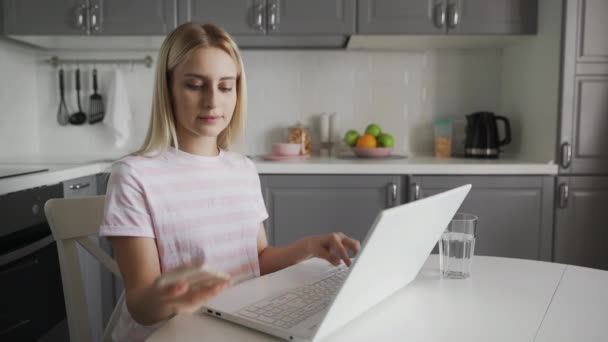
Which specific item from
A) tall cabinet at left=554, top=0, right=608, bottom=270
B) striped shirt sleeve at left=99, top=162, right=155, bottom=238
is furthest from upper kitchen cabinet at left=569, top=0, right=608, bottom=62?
striped shirt sleeve at left=99, top=162, right=155, bottom=238

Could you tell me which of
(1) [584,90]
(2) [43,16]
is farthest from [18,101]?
(1) [584,90]

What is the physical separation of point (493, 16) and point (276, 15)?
98cm

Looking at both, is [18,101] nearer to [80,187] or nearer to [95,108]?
[95,108]

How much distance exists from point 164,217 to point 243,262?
0.71 ft

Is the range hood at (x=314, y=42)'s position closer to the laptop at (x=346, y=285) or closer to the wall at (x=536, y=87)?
the wall at (x=536, y=87)

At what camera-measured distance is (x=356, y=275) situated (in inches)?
24.0

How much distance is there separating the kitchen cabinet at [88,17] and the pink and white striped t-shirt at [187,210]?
4.77 feet

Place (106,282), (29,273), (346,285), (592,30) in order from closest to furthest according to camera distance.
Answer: (346,285) → (29,273) → (592,30) → (106,282)

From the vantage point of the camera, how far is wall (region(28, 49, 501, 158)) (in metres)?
2.75

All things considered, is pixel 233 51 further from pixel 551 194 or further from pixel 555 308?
pixel 551 194

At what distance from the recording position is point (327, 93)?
2783mm

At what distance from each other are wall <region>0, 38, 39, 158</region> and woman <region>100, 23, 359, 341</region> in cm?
183

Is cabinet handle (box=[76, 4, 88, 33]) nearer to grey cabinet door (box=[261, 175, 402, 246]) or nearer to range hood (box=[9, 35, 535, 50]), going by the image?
range hood (box=[9, 35, 535, 50])

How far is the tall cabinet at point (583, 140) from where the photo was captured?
7.14ft
